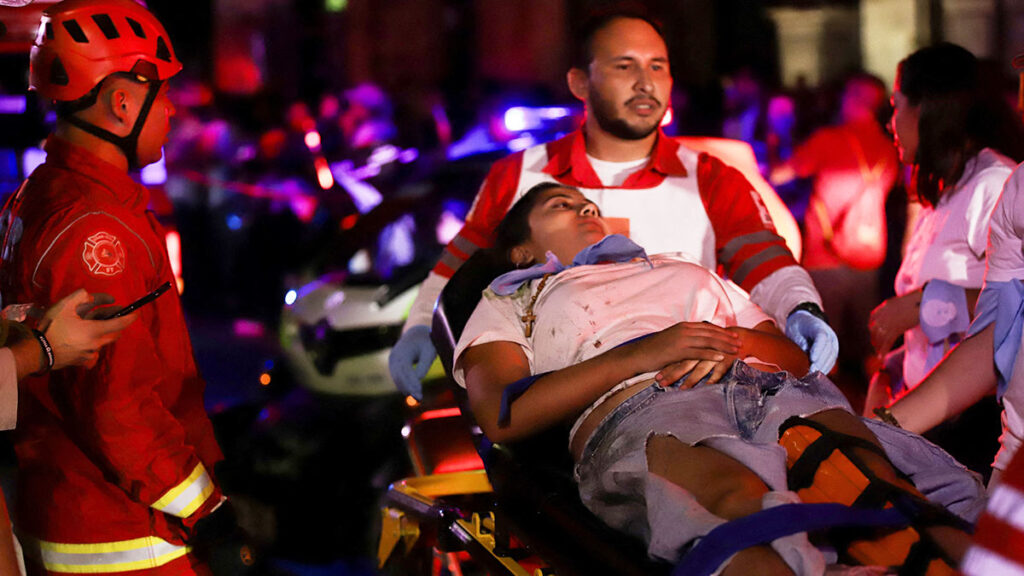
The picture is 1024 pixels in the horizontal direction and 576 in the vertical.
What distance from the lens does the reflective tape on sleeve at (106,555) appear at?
263 cm

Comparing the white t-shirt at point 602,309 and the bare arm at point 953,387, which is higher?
the white t-shirt at point 602,309

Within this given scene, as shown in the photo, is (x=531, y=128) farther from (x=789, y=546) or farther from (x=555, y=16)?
(x=555, y=16)

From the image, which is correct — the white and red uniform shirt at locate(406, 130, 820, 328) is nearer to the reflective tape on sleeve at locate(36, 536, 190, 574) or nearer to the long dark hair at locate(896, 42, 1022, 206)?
the long dark hair at locate(896, 42, 1022, 206)

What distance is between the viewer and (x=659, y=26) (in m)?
3.90

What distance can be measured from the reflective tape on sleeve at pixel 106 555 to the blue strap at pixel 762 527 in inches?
54.2

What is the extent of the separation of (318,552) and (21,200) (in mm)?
2498

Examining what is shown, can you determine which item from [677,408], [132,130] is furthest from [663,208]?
[132,130]

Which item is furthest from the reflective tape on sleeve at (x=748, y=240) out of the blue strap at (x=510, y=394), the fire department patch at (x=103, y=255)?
the fire department patch at (x=103, y=255)

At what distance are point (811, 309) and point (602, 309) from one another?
26.6 inches

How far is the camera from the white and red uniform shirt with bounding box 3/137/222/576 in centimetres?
249

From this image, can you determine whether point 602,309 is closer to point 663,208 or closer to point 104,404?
point 663,208

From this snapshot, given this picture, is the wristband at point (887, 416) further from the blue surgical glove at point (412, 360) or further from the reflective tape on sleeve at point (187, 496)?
the reflective tape on sleeve at point (187, 496)

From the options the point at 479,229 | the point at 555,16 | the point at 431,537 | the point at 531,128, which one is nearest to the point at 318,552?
the point at 431,537

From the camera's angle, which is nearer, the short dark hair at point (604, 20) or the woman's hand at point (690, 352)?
the woman's hand at point (690, 352)
